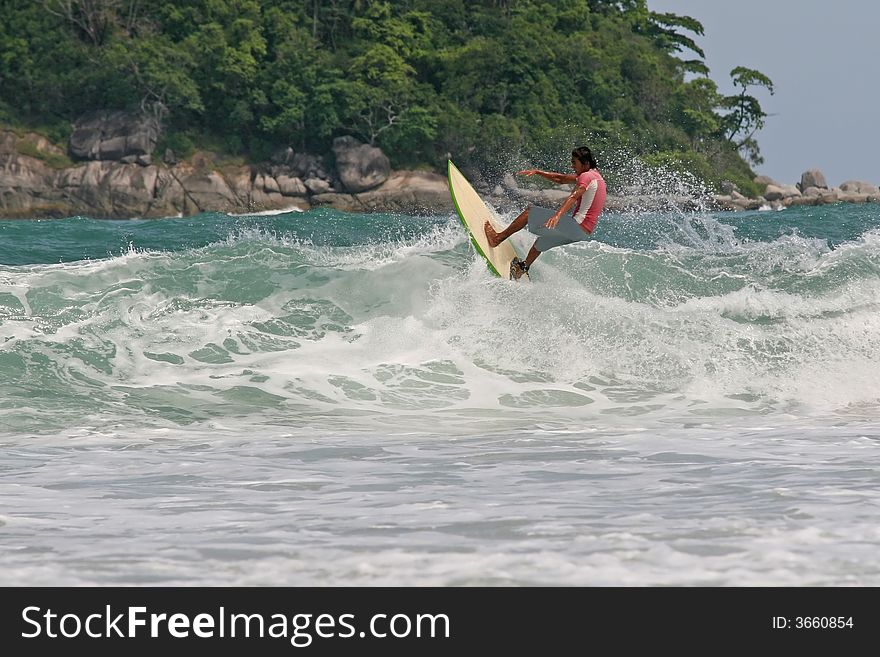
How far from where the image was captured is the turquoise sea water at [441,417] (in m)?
4.09

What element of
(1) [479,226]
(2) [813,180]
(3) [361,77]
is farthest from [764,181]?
(1) [479,226]

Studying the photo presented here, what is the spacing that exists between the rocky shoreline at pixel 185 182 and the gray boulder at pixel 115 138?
51mm

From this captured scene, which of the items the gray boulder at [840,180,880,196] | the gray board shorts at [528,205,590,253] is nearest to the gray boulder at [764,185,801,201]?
the gray boulder at [840,180,880,196]

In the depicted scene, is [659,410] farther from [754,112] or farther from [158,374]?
[754,112]

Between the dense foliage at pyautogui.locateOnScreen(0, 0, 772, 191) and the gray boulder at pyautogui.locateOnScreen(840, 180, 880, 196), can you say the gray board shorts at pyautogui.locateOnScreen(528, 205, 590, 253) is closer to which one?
the dense foliage at pyautogui.locateOnScreen(0, 0, 772, 191)

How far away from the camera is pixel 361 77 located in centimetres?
5931

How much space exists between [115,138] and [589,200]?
50.8 meters

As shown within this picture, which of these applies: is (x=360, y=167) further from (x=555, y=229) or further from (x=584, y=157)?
(x=555, y=229)

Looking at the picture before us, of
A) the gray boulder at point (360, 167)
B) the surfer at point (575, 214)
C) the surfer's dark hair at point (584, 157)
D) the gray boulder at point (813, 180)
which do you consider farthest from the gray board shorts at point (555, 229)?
the gray boulder at point (813, 180)
